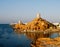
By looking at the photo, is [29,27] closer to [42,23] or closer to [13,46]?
[42,23]

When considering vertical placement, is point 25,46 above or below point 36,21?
below

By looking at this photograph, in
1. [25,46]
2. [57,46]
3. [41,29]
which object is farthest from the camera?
[41,29]

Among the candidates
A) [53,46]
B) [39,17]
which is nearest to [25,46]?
[53,46]

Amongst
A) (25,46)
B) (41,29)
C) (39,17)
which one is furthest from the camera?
(39,17)

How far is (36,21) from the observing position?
406ft

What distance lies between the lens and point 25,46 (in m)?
54.1

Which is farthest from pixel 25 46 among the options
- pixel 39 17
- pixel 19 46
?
pixel 39 17

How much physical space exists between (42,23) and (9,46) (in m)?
67.7

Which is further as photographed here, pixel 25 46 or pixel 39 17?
pixel 39 17

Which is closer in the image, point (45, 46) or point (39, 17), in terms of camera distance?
point (45, 46)

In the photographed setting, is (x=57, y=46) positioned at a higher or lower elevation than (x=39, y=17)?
lower

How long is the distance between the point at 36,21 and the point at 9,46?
70112mm

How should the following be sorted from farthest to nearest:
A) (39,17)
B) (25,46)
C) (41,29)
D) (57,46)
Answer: (39,17) < (41,29) < (25,46) < (57,46)

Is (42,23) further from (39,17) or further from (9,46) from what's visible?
(9,46)
